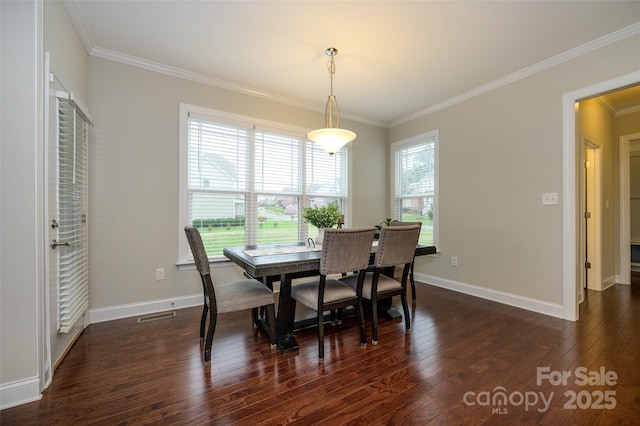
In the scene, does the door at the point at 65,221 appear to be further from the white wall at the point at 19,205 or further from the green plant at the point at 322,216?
the green plant at the point at 322,216

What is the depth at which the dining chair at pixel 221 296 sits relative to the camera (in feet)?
6.56

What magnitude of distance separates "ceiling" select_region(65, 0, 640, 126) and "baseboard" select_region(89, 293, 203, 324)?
260cm

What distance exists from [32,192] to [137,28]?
1762 millimetres

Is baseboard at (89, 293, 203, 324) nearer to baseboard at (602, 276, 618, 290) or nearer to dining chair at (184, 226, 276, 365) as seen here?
dining chair at (184, 226, 276, 365)

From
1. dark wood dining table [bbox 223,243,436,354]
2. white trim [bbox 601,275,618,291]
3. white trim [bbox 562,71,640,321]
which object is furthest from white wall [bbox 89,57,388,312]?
white trim [bbox 601,275,618,291]

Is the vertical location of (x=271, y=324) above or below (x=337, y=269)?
below

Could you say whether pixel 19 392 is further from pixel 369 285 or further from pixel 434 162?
pixel 434 162

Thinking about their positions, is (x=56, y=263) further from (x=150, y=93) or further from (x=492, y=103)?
(x=492, y=103)

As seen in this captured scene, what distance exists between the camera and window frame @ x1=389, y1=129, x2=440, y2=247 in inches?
163

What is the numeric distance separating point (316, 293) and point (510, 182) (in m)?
2.79

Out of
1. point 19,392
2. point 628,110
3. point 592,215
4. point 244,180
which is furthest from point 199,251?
point 628,110

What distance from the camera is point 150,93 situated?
3.00m

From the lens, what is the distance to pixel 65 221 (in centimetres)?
208

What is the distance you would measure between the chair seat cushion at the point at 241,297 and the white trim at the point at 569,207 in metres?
3.02
